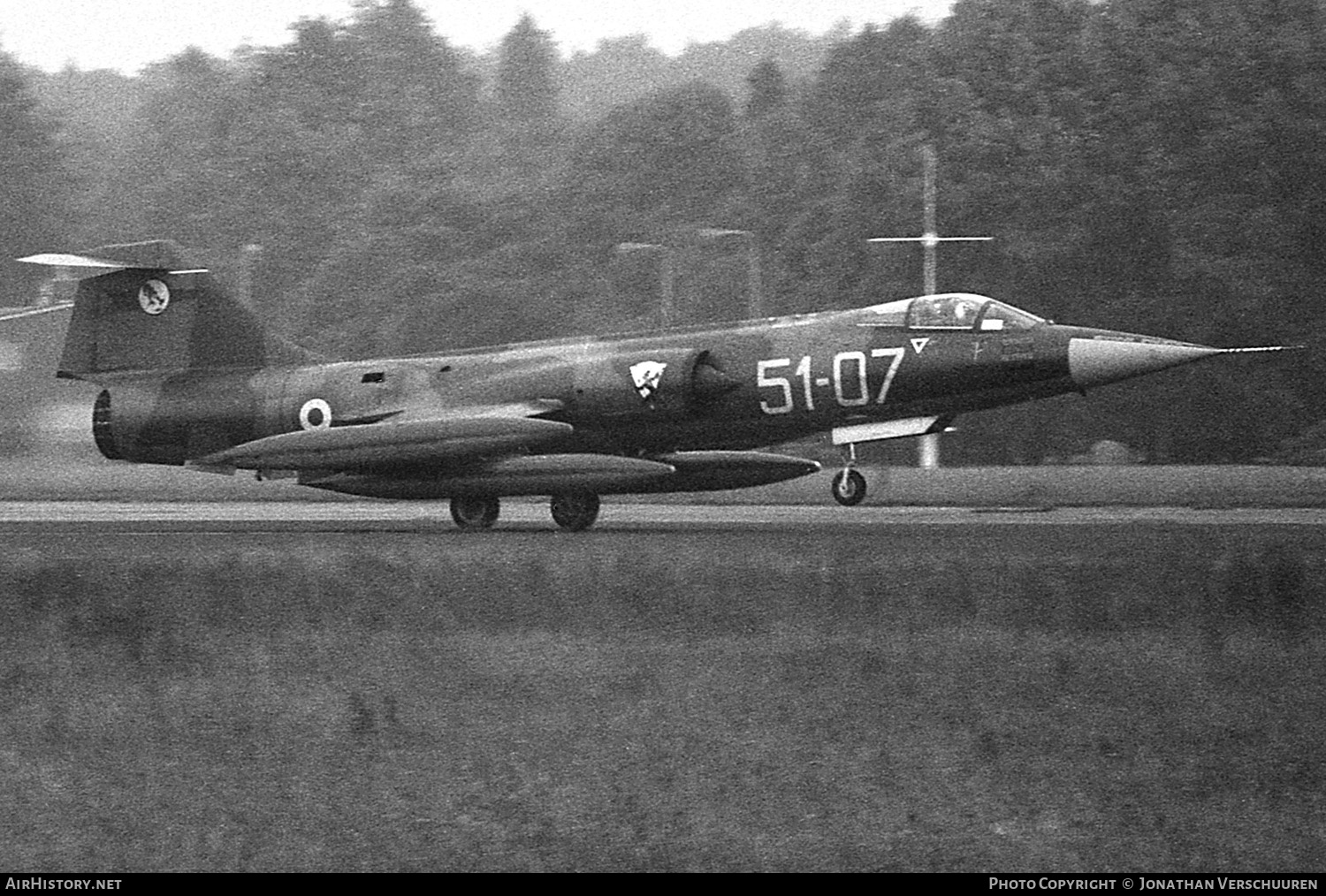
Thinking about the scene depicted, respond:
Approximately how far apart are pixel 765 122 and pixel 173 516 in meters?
50.2

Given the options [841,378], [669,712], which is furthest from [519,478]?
[669,712]

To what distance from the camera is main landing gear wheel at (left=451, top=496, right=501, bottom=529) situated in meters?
21.7

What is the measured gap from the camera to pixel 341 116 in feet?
304

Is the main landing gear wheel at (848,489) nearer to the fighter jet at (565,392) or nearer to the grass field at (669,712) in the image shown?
the fighter jet at (565,392)

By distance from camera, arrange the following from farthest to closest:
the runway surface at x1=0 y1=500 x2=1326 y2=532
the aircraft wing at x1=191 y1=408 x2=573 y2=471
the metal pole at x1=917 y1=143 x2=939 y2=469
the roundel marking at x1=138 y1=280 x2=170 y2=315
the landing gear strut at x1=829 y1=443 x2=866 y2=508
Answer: the metal pole at x1=917 y1=143 x2=939 y2=469
the roundel marking at x1=138 y1=280 x2=170 y2=315
the landing gear strut at x1=829 y1=443 x2=866 y2=508
the runway surface at x1=0 y1=500 x2=1326 y2=532
the aircraft wing at x1=191 y1=408 x2=573 y2=471

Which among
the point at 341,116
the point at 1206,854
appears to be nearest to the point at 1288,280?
the point at 1206,854

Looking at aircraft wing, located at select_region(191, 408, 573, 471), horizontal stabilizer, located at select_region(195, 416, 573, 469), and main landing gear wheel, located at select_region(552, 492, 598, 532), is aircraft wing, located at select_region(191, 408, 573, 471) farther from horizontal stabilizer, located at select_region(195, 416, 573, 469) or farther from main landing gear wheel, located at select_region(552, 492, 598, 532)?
main landing gear wheel, located at select_region(552, 492, 598, 532)

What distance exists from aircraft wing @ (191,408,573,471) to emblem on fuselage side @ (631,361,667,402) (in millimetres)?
856

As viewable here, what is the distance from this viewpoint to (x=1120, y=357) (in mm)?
20453

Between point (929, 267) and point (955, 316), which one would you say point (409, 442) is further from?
point (929, 267)

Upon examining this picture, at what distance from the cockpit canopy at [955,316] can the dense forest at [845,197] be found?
20.3 metres

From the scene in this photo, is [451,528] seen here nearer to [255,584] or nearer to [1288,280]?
[255,584]

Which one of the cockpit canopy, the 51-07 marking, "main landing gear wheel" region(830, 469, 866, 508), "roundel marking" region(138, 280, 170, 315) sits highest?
"roundel marking" region(138, 280, 170, 315)

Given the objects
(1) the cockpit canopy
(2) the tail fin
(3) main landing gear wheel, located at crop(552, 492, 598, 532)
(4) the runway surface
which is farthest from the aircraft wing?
(1) the cockpit canopy
